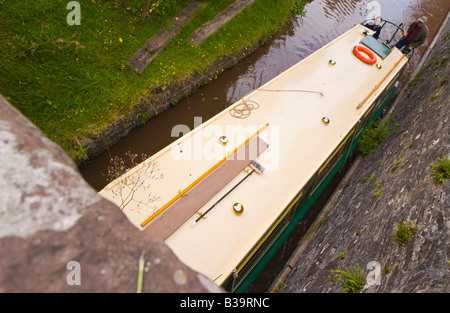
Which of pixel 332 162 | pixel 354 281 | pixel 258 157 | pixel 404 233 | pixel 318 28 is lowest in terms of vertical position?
pixel 354 281

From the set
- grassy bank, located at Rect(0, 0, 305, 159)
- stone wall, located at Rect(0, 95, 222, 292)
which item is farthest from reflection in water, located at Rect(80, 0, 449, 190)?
stone wall, located at Rect(0, 95, 222, 292)

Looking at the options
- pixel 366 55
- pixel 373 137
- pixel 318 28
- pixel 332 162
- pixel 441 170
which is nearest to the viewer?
pixel 441 170

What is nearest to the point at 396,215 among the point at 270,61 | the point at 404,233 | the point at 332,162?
the point at 404,233

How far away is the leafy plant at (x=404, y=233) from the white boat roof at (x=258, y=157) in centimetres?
177

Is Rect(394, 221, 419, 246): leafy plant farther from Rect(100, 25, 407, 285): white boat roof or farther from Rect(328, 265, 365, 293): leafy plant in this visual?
Rect(100, 25, 407, 285): white boat roof

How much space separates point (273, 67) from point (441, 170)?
754 centimetres

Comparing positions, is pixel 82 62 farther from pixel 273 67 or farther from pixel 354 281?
pixel 354 281

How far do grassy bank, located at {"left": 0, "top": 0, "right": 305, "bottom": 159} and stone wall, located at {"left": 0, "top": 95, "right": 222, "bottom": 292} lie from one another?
5.05 m

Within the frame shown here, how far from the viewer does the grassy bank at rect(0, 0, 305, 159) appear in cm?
608

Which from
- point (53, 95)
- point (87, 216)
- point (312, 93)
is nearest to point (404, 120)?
point (312, 93)

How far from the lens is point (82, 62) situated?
6832 mm

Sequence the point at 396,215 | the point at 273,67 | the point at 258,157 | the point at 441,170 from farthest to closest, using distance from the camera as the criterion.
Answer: the point at 273,67, the point at 258,157, the point at 396,215, the point at 441,170

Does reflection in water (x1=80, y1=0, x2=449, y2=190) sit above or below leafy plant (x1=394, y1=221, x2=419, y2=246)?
above

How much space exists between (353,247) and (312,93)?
3888 millimetres
